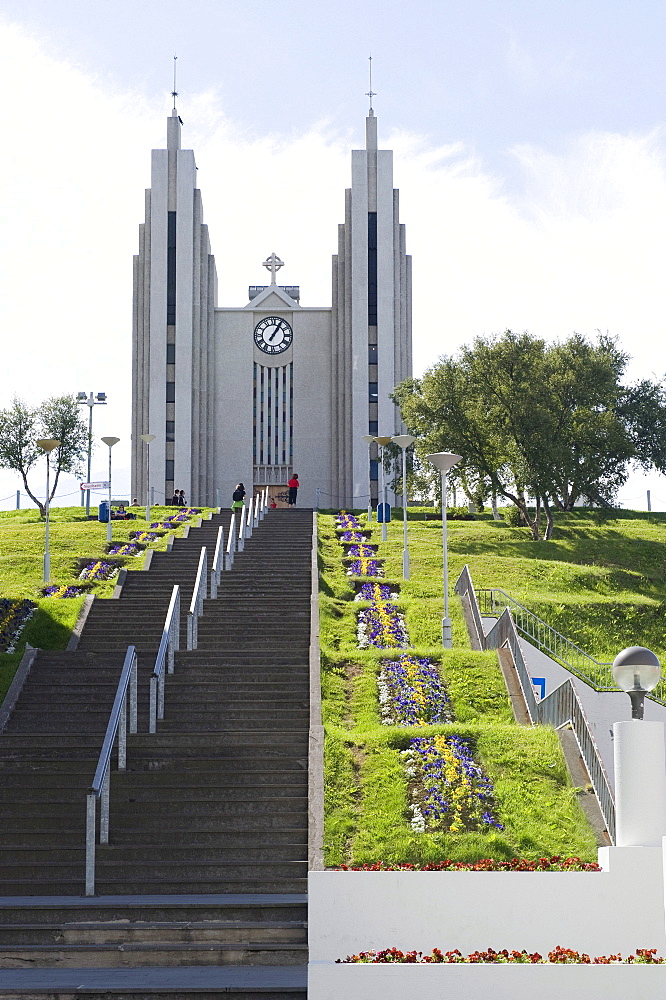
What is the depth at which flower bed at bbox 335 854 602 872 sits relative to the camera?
486 inches

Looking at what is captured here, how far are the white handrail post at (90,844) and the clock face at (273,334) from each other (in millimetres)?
48349

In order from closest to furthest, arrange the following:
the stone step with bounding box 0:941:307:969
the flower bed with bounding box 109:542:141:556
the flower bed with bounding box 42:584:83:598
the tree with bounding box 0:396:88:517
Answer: the stone step with bounding box 0:941:307:969, the flower bed with bounding box 42:584:83:598, the flower bed with bounding box 109:542:141:556, the tree with bounding box 0:396:88:517

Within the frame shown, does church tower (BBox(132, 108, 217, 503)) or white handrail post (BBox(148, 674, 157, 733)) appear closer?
white handrail post (BBox(148, 674, 157, 733))

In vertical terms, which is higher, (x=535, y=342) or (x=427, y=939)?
(x=535, y=342)

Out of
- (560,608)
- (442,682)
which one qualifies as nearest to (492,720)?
(442,682)

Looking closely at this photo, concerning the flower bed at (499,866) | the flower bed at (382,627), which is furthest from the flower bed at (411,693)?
the flower bed at (499,866)

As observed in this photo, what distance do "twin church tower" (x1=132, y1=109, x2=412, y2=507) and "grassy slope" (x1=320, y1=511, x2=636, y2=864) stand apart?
2179 centimetres

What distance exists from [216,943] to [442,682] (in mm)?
7736

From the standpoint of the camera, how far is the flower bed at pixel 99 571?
26766 mm

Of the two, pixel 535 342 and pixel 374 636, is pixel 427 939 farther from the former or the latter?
pixel 535 342

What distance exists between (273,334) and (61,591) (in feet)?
118

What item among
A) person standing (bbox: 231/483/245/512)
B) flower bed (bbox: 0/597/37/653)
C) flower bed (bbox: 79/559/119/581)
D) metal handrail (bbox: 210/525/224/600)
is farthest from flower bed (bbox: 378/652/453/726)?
person standing (bbox: 231/483/245/512)

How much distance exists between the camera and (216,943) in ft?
37.0

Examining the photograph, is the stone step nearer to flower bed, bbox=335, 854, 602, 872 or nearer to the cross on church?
flower bed, bbox=335, 854, 602, 872
